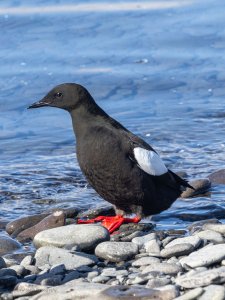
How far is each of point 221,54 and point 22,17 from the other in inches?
132

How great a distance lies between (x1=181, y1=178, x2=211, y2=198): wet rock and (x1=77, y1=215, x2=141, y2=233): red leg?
0.94 m

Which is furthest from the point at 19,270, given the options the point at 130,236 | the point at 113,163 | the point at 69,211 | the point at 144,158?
the point at 69,211

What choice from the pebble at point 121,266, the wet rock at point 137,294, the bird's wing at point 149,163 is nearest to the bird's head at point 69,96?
the bird's wing at point 149,163

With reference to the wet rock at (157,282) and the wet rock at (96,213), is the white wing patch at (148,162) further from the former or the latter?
the wet rock at (157,282)

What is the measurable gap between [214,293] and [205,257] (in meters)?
0.87

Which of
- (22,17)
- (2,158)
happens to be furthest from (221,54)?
(2,158)

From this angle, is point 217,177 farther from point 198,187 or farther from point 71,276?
point 71,276

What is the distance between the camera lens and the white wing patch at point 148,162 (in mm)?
8883

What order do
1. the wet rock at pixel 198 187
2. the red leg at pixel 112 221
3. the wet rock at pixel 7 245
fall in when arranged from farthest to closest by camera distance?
the wet rock at pixel 198 187 → the red leg at pixel 112 221 → the wet rock at pixel 7 245

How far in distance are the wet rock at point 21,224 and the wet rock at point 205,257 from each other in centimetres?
221

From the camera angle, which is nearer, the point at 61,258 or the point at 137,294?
the point at 137,294

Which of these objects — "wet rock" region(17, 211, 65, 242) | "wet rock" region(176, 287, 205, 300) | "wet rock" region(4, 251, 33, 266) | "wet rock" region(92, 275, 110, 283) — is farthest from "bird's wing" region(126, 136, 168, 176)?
"wet rock" region(176, 287, 205, 300)

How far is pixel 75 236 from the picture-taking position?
8.02 m

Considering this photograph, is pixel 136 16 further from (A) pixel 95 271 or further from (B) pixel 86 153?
(A) pixel 95 271
